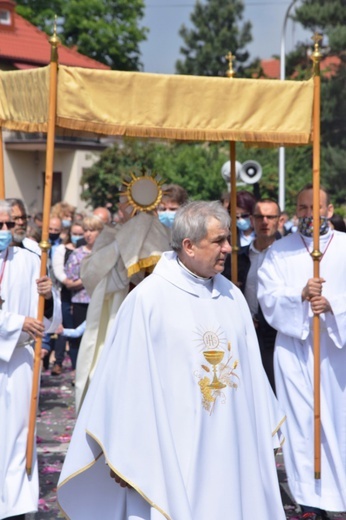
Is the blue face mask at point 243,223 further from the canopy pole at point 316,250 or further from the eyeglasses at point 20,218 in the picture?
the eyeglasses at point 20,218

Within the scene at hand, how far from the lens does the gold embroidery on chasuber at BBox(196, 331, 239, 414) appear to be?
4684 mm

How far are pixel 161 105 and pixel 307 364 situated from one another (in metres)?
1.86

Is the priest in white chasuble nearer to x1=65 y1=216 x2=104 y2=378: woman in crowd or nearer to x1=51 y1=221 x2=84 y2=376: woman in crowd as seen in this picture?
x1=65 y1=216 x2=104 y2=378: woman in crowd

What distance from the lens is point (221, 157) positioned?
34.2 m

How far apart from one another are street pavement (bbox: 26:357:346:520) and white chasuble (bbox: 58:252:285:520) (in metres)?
0.27

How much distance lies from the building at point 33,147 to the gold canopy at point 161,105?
28500 millimetres

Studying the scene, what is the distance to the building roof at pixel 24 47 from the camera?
34344 mm

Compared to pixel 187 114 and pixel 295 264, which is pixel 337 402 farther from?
pixel 187 114

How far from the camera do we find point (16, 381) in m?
6.13

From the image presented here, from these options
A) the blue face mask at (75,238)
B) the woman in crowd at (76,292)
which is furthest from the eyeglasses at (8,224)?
the blue face mask at (75,238)

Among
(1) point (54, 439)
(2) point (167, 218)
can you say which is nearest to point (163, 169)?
(1) point (54, 439)

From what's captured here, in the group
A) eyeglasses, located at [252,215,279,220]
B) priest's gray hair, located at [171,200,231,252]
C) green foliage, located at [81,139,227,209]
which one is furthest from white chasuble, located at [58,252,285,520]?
green foliage, located at [81,139,227,209]

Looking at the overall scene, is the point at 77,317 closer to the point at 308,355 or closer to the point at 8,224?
the point at 308,355

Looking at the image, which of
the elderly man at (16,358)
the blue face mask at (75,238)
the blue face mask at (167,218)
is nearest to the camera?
the elderly man at (16,358)
